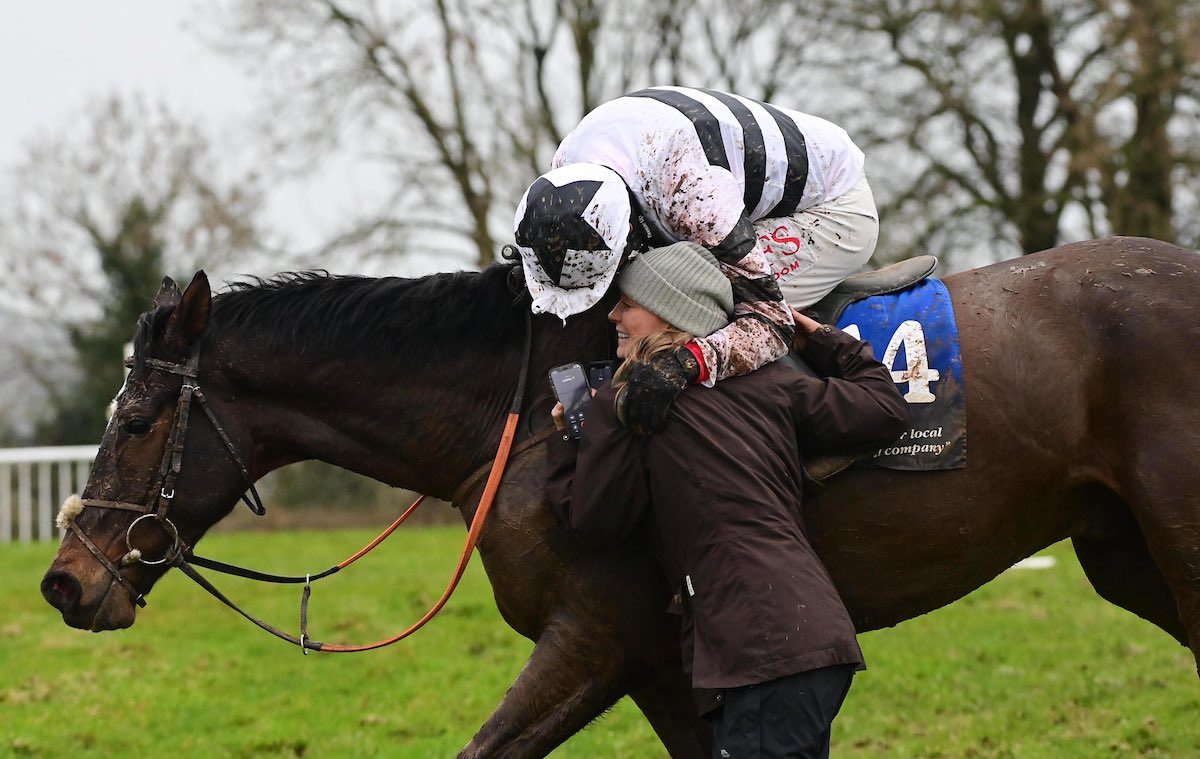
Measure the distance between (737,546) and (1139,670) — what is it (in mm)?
4877

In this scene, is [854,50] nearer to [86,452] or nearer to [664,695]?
[86,452]

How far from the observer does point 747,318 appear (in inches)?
135

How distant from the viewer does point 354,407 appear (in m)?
3.97

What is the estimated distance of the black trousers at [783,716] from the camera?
9.87 feet

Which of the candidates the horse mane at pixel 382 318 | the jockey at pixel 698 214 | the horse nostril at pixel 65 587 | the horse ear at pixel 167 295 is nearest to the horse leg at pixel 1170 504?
the jockey at pixel 698 214

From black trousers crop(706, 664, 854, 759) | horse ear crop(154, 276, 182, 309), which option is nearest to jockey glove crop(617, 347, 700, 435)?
black trousers crop(706, 664, 854, 759)

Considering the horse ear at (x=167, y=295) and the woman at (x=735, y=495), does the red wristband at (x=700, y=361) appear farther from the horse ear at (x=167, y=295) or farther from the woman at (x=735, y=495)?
the horse ear at (x=167, y=295)

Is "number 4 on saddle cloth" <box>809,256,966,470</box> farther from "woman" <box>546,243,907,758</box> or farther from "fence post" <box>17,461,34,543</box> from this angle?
"fence post" <box>17,461,34,543</box>

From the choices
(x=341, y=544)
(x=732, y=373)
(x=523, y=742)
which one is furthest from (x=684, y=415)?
(x=341, y=544)

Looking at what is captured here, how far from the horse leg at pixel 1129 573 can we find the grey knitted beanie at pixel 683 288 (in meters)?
1.45

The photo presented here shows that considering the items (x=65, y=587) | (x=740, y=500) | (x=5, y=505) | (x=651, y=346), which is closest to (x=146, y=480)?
(x=65, y=587)

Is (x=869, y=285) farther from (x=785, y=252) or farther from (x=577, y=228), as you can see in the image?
(x=577, y=228)

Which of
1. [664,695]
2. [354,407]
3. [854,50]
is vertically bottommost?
[664,695]

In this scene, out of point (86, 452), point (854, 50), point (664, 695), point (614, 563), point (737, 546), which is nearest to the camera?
point (737, 546)
